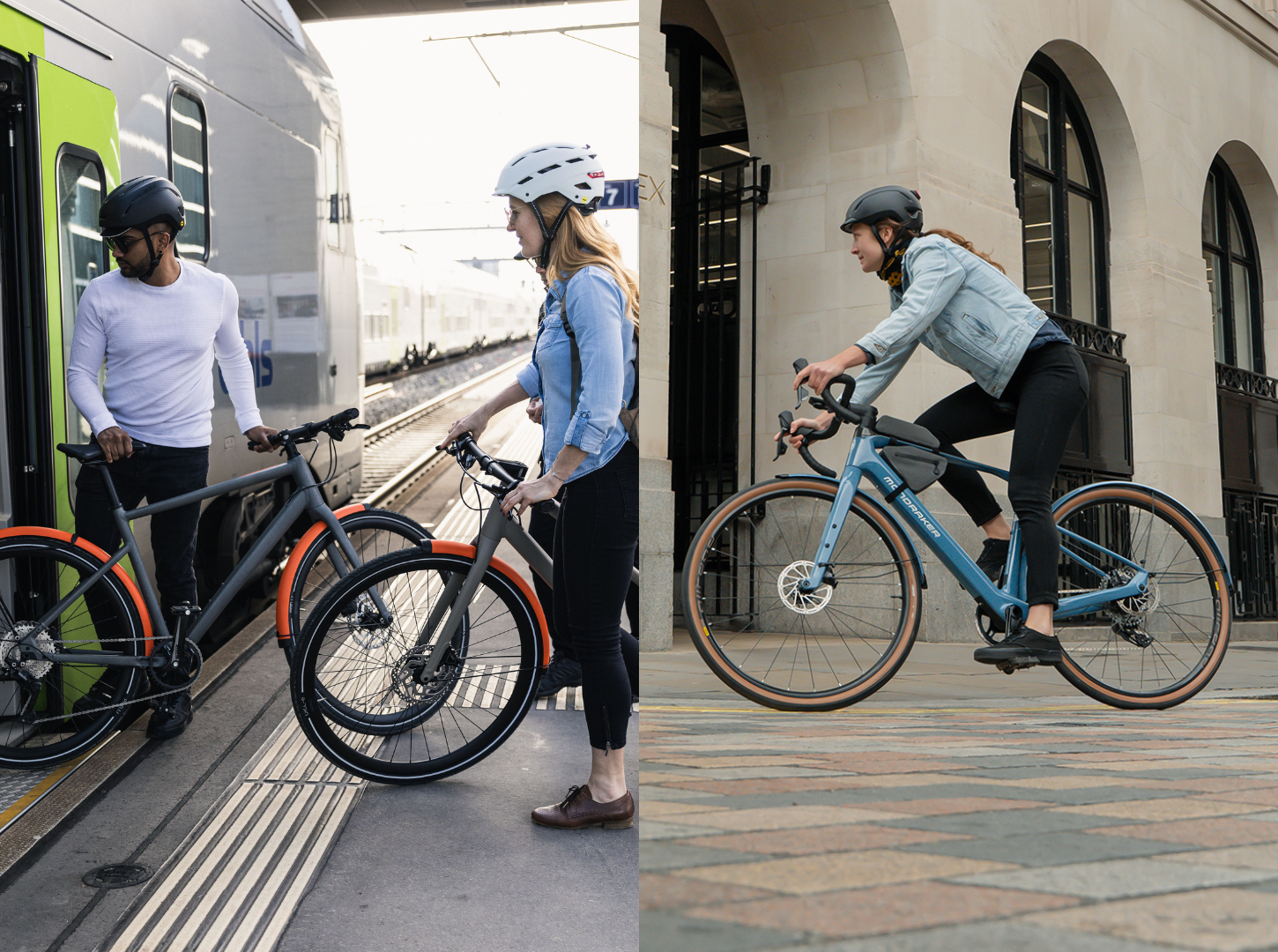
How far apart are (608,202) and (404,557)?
91 cm

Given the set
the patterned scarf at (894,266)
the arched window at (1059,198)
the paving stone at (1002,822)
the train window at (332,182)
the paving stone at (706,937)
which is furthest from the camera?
the arched window at (1059,198)

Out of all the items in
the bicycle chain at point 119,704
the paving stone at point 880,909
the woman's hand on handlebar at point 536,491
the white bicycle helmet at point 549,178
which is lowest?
the bicycle chain at point 119,704

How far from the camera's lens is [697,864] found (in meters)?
0.76

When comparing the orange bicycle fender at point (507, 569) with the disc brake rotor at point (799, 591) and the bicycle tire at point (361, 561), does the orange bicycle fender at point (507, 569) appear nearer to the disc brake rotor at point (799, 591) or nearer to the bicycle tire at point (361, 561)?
the bicycle tire at point (361, 561)

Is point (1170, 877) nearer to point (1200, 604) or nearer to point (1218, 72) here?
point (1200, 604)

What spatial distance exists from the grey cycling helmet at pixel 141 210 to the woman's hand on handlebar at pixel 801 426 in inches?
65.5

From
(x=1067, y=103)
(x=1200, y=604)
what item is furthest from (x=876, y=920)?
A: (x=1067, y=103)

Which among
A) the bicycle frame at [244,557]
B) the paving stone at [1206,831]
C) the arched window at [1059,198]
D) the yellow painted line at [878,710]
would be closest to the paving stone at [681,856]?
the paving stone at [1206,831]

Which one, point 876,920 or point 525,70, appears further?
point 525,70

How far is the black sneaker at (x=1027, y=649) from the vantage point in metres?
2.43

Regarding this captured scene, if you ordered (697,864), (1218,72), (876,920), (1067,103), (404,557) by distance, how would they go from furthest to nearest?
(1218,72)
(1067,103)
(404,557)
(697,864)
(876,920)

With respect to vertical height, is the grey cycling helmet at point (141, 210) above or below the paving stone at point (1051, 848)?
above

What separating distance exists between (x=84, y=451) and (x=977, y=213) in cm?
422

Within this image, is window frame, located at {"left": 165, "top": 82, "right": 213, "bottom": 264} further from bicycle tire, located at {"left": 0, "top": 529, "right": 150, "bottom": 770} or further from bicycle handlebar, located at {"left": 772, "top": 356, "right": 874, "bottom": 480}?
bicycle handlebar, located at {"left": 772, "top": 356, "right": 874, "bottom": 480}
